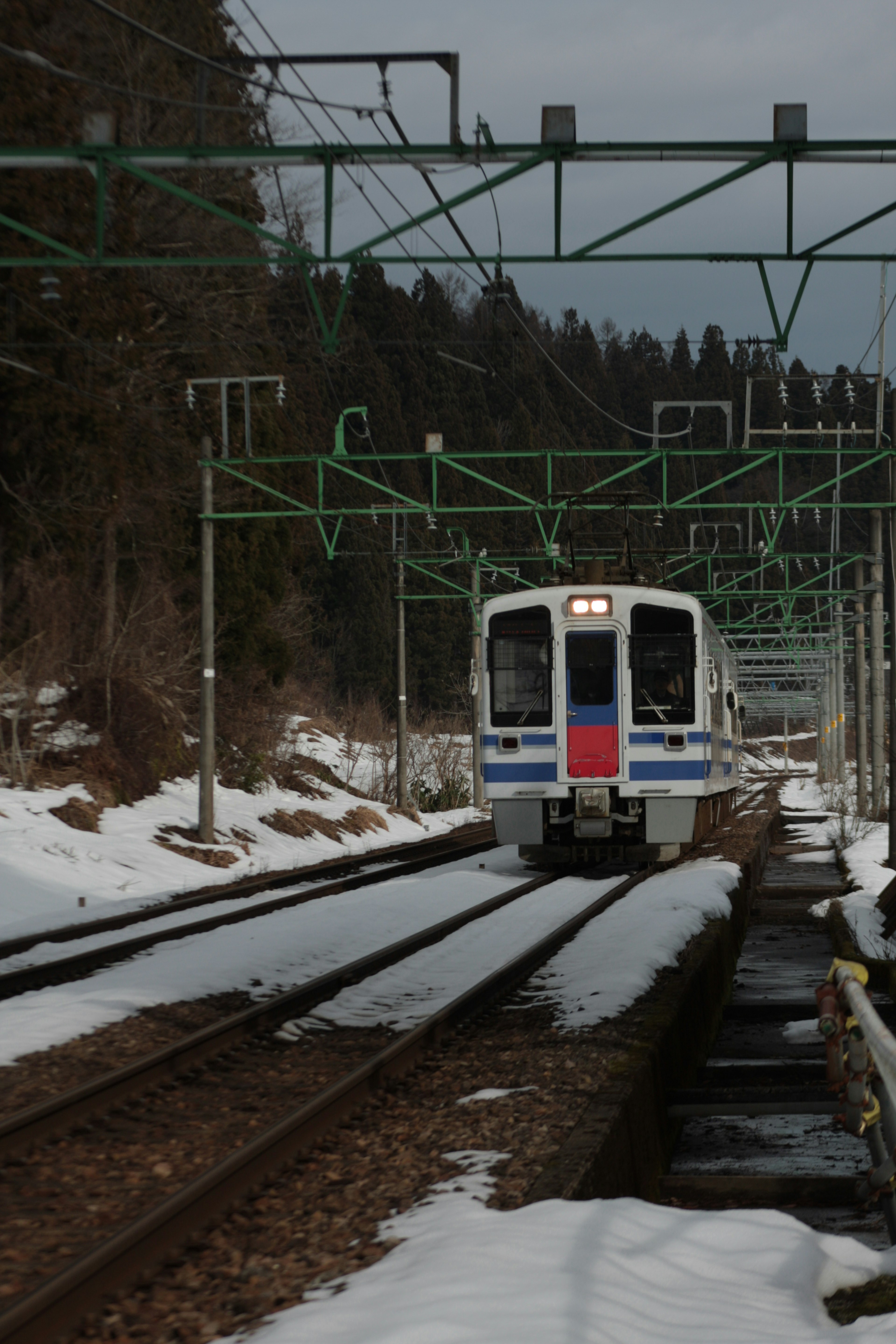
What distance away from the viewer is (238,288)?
97.4 ft

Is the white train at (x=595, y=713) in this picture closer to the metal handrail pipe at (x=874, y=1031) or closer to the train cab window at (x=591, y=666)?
the train cab window at (x=591, y=666)

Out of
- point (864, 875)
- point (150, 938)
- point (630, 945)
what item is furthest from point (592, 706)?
point (150, 938)

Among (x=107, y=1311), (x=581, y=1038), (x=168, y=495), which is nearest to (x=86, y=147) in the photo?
(x=581, y=1038)

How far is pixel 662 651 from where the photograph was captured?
57.5 ft

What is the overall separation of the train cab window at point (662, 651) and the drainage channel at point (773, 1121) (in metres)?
5.34

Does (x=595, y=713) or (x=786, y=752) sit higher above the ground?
(x=595, y=713)

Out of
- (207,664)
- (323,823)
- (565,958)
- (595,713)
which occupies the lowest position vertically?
(323,823)

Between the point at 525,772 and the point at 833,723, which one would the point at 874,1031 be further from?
the point at 833,723

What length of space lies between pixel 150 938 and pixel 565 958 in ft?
10.7

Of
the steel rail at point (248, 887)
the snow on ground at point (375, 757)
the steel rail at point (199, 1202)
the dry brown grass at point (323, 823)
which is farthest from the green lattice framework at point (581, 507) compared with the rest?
the steel rail at point (199, 1202)

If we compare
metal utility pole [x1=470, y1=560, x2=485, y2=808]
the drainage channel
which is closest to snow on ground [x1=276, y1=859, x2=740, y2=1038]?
the drainage channel

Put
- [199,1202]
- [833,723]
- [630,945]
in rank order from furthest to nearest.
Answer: [833,723] < [630,945] < [199,1202]

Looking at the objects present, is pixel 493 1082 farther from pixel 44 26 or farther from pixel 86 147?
pixel 44 26

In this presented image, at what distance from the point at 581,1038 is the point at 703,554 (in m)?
19.4
